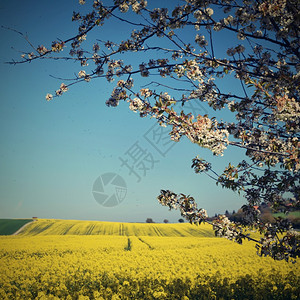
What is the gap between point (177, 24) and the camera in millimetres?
3824

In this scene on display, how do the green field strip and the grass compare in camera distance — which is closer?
the green field strip

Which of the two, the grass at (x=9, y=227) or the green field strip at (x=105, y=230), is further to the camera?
the grass at (x=9, y=227)

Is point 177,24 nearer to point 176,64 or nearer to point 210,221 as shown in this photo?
point 176,64

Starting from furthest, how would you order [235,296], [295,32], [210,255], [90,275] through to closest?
[210,255] < [90,275] < [235,296] < [295,32]

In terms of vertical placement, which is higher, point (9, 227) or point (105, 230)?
point (105, 230)

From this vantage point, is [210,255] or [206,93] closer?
[206,93]

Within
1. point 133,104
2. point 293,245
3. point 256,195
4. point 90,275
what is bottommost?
point 90,275

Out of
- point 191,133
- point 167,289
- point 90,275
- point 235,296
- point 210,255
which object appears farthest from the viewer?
point 210,255

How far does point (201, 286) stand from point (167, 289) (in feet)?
4.67

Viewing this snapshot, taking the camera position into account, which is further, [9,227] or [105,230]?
[9,227]

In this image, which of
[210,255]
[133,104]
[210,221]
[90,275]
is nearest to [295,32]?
[133,104]

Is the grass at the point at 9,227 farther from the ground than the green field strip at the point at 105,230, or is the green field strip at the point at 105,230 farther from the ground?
the green field strip at the point at 105,230

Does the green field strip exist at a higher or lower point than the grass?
higher

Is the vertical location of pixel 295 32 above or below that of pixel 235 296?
above
